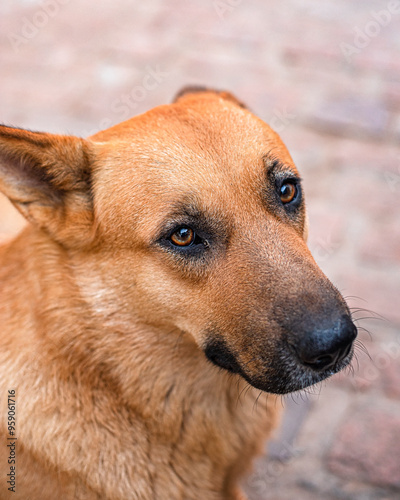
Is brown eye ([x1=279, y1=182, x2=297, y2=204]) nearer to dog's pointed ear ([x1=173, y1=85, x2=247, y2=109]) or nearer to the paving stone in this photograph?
dog's pointed ear ([x1=173, y1=85, x2=247, y2=109])

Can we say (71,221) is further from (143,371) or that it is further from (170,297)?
(143,371)

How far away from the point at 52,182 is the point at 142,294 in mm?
780

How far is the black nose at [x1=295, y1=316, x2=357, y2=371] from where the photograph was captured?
107 inches

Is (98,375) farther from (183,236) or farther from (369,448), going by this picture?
(369,448)

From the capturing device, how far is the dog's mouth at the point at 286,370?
286cm

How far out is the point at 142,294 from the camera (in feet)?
10.4

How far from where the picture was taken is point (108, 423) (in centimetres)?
329

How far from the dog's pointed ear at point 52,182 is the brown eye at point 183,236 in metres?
0.50

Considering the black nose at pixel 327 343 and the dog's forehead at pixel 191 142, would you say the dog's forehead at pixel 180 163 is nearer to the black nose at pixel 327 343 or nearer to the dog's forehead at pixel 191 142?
the dog's forehead at pixel 191 142

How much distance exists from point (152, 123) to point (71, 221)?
0.71 metres

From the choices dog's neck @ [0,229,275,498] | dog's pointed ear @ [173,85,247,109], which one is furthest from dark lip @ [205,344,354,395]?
dog's pointed ear @ [173,85,247,109]

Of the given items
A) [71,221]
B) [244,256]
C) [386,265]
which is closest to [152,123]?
[71,221]

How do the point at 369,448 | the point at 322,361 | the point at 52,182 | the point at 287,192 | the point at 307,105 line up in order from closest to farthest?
the point at 322,361 → the point at 52,182 → the point at 287,192 → the point at 369,448 → the point at 307,105

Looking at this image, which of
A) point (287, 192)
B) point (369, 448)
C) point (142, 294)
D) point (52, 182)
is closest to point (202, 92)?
point (287, 192)
